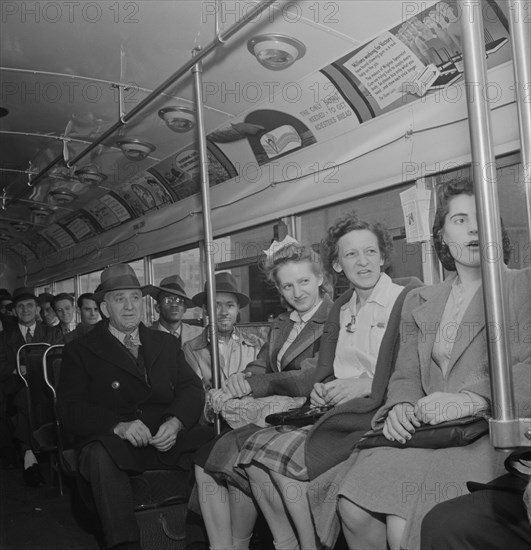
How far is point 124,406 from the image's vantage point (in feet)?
12.7

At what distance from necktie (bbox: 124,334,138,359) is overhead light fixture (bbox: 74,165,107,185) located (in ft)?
9.18

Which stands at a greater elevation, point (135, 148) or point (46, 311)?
point (135, 148)

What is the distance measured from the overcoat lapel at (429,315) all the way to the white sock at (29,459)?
4.14 m

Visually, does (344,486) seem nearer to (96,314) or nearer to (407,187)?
(407,187)

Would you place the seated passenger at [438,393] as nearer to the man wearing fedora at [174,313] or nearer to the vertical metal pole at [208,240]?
the vertical metal pole at [208,240]

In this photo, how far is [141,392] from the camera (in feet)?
12.9

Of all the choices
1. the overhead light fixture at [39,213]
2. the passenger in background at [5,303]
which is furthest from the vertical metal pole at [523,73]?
the passenger in background at [5,303]

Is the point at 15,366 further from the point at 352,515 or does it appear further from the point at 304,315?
the point at 352,515

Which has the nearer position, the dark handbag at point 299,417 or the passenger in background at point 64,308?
the dark handbag at point 299,417

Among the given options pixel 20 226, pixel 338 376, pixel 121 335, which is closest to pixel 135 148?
pixel 121 335

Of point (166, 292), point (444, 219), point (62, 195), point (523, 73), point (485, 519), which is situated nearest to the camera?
point (523, 73)

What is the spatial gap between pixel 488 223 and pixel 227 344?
3095 mm

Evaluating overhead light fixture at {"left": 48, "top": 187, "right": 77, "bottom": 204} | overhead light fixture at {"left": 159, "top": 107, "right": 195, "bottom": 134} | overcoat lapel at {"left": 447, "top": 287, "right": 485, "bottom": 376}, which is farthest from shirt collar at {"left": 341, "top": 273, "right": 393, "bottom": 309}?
overhead light fixture at {"left": 48, "top": 187, "right": 77, "bottom": 204}

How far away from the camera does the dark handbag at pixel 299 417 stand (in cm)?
296
